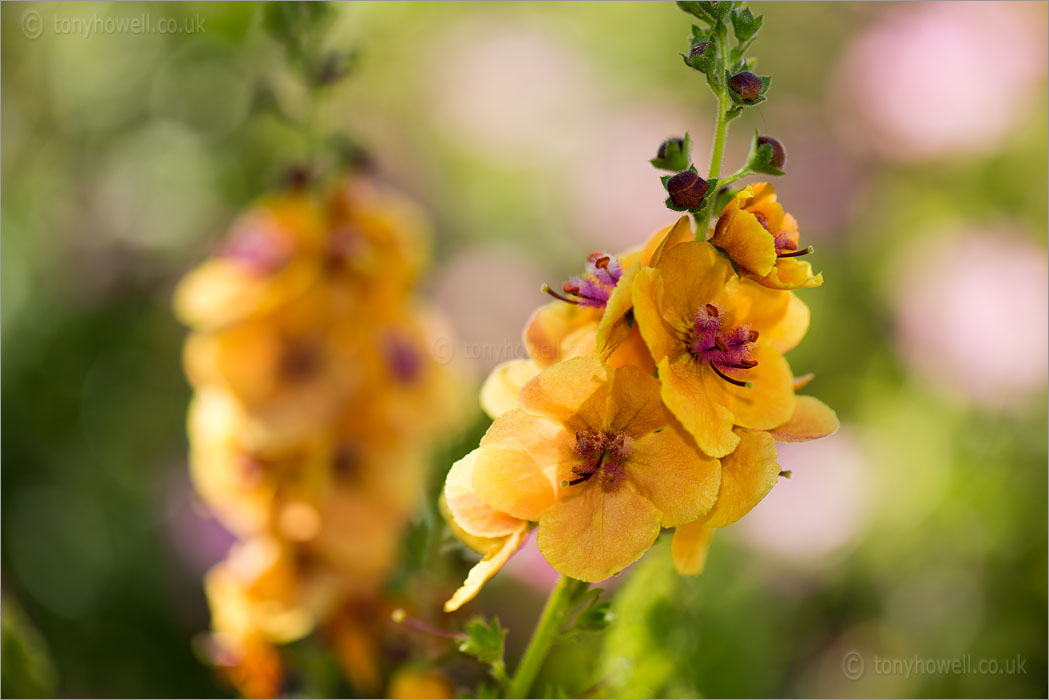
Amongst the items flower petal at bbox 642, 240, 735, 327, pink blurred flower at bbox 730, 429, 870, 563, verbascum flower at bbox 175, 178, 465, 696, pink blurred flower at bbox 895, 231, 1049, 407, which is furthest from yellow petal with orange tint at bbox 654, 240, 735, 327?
pink blurred flower at bbox 895, 231, 1049, 407

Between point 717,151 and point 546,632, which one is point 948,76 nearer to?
point 717,151

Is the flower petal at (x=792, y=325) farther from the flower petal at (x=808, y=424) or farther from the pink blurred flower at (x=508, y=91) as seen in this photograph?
the pink blurred flower at (x=508, y=91)

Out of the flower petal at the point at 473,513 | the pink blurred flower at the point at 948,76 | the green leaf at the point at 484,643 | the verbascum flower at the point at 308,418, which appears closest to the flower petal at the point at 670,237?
the flower petal at the point at 473,513

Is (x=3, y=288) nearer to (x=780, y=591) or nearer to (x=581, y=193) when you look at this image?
(x=581, y=193)

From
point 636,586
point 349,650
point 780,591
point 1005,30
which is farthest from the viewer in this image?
point 1005,30

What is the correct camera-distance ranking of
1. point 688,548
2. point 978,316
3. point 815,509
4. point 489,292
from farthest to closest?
point 489,292, point 978,316, point 815,509, point 688,548

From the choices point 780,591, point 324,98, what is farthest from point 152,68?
point 780,591

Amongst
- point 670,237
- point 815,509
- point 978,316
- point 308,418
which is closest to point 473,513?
point 670,237
